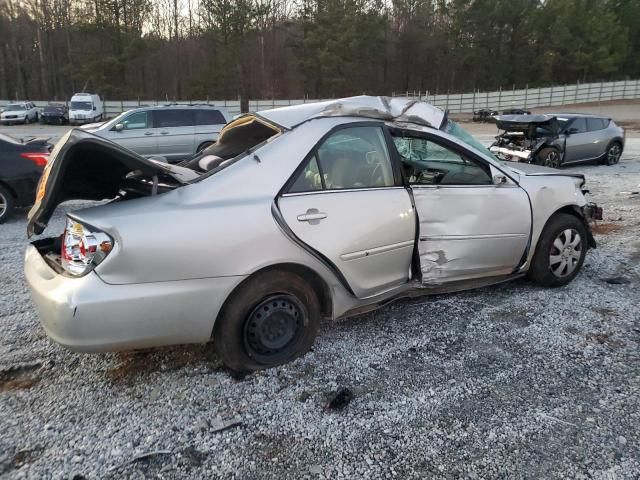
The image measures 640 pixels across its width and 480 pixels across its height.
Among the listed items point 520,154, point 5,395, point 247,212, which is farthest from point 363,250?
point 520,154

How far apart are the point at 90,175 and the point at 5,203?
4855 mm

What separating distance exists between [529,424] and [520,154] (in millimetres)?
10277

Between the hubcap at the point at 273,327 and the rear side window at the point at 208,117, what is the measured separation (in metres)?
10.3

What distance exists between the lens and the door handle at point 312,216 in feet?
9.67

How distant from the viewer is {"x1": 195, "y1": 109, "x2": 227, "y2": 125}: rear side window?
1230 cm

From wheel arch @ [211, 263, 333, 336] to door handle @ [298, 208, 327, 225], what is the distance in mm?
283

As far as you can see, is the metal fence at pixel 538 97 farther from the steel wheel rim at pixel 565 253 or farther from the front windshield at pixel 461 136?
the steel wheel rim at pixel 565 253

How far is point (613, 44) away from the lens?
5988 centimetres

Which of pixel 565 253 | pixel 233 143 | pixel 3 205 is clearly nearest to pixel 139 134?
pixel 3 205

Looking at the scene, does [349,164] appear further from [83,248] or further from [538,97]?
[538,97]

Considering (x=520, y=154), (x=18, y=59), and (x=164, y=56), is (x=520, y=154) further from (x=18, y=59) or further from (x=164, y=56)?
(x=18, y=59)

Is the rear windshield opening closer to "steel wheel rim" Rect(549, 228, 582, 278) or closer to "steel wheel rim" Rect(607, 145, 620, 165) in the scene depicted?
"steel wheel rim" Rect(549, 228, 582, 278)

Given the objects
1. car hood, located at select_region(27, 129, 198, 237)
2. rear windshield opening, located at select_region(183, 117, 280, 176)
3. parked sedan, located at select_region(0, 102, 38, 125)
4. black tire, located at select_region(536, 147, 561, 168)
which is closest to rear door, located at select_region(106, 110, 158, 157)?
rear windshield opening, located at select_region(183, 117, 280, 176)

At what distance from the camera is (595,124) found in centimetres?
1297
